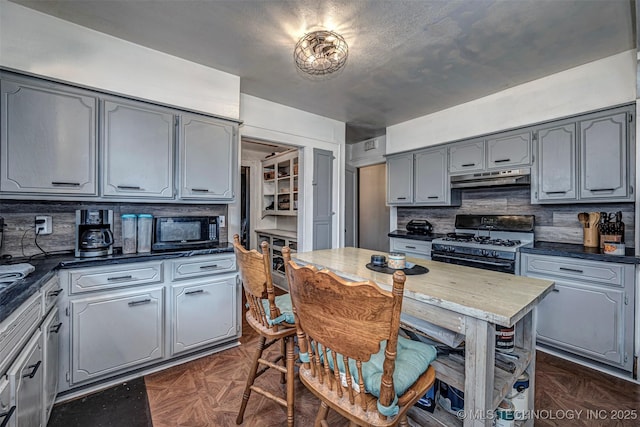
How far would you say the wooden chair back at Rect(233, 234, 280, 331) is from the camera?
55.1 inches

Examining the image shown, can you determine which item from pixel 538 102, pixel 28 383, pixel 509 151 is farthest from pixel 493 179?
pixel 28 383

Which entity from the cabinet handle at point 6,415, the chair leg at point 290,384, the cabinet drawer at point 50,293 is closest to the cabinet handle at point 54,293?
the cabinet drawer at point 50,293

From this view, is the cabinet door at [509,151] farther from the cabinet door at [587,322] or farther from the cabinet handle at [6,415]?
the cabinet handle at [6,415]

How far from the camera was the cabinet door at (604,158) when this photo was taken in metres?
2.34

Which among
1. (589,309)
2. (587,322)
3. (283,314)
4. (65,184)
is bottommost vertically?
(587,322)

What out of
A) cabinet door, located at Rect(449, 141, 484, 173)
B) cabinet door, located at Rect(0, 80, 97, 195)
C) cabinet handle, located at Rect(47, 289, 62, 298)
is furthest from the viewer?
cabinet door, located at Rect(449, 141, 484, 173)

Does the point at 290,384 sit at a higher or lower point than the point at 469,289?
lower

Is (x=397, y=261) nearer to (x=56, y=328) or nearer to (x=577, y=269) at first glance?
(x=577, y=269)

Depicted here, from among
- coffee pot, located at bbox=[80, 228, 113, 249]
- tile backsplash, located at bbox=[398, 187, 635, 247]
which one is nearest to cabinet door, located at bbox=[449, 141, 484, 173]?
tile backsplash, located at bbox=[398, 187, 635, 247]

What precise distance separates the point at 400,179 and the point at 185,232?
9.81ft

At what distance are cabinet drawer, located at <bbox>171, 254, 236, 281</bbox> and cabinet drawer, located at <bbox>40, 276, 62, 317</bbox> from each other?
0.68 meters

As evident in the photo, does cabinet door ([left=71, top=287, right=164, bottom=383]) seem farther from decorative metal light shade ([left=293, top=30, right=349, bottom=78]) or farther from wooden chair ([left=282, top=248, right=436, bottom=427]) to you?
decorative metal light shade ([left=293, top=30, right=349, bottom=78])

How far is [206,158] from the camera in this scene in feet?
8.50

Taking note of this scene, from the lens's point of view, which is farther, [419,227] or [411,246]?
[419,227]
